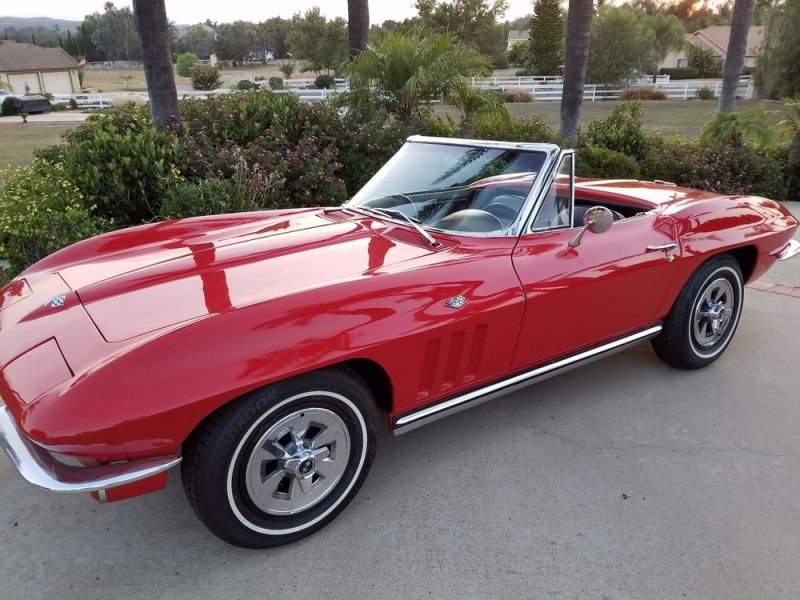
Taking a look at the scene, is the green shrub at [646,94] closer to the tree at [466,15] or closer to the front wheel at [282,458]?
the tree at [466,15]

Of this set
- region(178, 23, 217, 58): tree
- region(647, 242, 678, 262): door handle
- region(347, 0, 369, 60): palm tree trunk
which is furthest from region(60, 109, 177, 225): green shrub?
region(178, 23, 217, 58): tree

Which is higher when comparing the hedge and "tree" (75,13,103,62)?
"tree" (75,13,103,62)

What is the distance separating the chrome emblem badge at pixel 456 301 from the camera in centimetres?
245

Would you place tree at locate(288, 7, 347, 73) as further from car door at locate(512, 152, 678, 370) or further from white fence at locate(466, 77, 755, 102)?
car door at locate(512, 152, 678, 370)

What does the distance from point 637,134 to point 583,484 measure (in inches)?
318

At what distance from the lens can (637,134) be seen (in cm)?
939

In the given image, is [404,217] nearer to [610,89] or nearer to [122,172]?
[122,172]

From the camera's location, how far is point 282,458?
7.17 ft

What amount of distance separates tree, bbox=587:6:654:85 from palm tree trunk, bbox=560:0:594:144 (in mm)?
29246

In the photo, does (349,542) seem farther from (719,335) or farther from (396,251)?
(719,335)

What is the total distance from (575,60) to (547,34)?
1568 inches

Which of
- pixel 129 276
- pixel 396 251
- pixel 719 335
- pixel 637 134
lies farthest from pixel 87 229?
pixel 637 134

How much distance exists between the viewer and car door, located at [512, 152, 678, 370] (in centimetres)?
277

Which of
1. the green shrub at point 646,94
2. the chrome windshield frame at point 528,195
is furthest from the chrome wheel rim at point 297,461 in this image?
the green shrub at point 646,94
